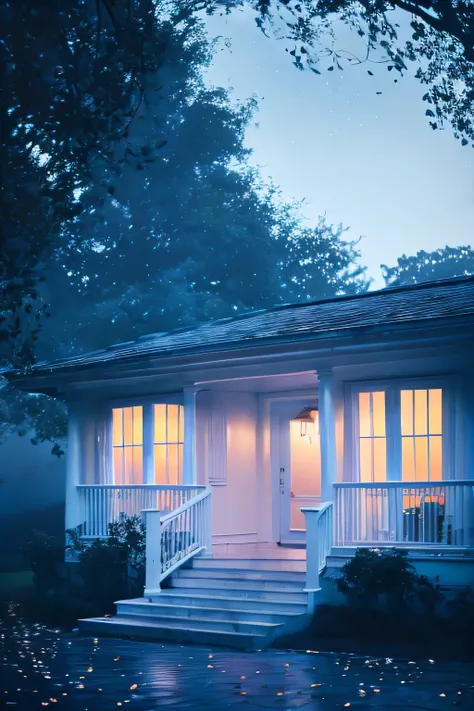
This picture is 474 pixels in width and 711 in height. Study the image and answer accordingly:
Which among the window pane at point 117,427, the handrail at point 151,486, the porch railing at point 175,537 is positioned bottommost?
the porch railing at point 175,537

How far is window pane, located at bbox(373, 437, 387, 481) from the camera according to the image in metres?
15.4

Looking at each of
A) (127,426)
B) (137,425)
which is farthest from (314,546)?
(127,426)

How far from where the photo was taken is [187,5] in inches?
1371

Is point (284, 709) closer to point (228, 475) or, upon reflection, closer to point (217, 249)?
point (228, 475)

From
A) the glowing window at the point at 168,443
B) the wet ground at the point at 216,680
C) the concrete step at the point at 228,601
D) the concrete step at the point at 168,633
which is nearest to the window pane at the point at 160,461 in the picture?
the glowing window at the point at 168,443

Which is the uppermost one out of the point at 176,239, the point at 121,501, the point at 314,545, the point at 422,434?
the point at 176,239

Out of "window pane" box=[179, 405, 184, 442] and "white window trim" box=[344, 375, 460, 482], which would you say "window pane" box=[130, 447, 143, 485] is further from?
"white window trim" box=[344, 375, 460, 482]

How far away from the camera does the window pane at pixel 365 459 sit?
15531 millimetres

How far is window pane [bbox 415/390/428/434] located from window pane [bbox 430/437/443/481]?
21 centimetres

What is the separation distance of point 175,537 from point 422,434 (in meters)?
4.21

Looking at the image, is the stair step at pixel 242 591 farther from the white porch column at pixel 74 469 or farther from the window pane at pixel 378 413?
the white porch column at pixel 74 469

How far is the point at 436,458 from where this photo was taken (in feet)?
48.7

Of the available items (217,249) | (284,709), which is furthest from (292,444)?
(217,249)

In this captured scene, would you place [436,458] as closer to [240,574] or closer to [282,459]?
[240,574]
